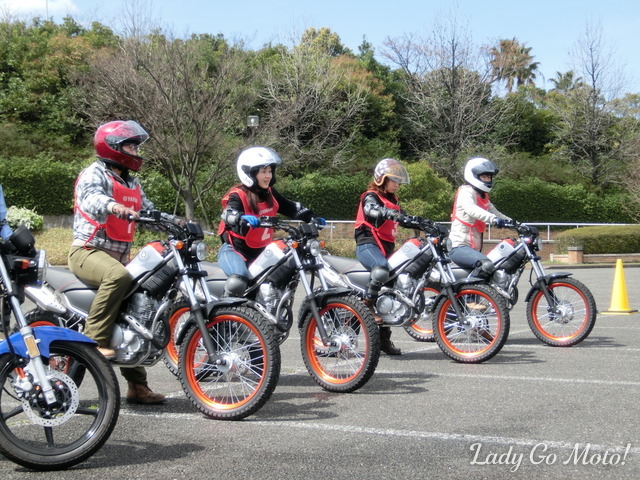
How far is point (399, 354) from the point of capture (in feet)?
29.2

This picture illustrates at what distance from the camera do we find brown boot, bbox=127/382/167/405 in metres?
6.31

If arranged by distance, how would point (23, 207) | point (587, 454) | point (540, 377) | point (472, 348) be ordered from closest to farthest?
point (587, 454), point (540, 377), point (472, 348), point (23, 207)

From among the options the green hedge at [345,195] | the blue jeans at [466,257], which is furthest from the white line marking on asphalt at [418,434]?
the green hedge at [345,195]

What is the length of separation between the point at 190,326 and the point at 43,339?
1.45 m

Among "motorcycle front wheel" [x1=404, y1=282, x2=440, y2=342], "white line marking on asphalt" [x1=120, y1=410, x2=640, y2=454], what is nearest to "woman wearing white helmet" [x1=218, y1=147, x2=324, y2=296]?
"white line marking on asphalt" [x1=120, y1=410, x2=640, y2=454]

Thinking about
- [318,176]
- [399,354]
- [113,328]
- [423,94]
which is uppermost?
[423,94]

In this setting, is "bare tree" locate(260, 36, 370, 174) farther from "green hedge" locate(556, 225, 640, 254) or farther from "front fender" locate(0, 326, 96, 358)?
"front fender" locate(0, 326, 96, 358)

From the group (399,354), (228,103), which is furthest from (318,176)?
(399,354)

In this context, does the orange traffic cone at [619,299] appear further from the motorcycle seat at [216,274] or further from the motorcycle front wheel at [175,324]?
the motorcycle front wheel at [175,324]

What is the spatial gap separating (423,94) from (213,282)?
3249 cm

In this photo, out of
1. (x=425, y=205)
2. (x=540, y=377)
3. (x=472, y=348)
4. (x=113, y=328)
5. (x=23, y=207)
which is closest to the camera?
(x=113, y=328)

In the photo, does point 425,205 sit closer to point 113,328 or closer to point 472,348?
point 472,348

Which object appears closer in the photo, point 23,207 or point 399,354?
point 399,354

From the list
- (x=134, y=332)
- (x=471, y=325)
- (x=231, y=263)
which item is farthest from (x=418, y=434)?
(x=471, y=325)
